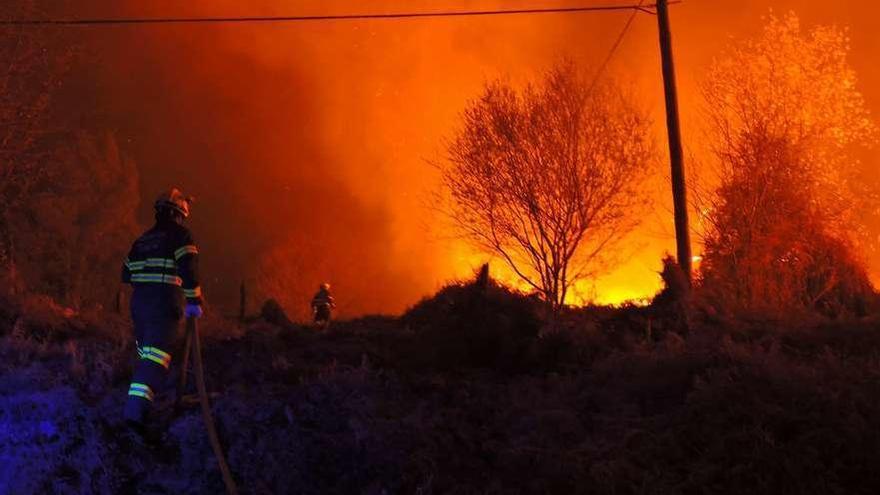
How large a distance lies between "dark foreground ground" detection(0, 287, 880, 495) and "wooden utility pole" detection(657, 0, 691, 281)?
4.74m

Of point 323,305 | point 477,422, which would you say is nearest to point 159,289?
point 477,422

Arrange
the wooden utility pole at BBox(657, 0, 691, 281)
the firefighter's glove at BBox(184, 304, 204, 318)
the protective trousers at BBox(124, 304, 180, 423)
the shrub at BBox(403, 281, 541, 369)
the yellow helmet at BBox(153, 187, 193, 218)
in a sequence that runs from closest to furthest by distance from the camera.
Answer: the protective trousers at BBox(124, 304, 180, 423) < the firefighter's glove at BBox(184, 304, 204, 318) < the yellow helmet at BBox(153, 187, 193, 218) < the shrub at BBox(403, 281, 541, 369) < the wooden utility pole at BBox(657, 0, 691, 281)

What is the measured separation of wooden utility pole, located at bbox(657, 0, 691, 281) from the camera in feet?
44.6

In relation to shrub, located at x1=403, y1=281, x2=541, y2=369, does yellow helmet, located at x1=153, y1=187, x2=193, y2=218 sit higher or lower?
higher

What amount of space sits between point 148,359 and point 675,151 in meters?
10.2

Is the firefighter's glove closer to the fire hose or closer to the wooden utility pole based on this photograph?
the fire hose

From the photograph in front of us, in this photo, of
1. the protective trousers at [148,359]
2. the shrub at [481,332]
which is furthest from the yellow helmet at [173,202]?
the shrub at [481,332]

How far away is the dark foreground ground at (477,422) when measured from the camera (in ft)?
17.1

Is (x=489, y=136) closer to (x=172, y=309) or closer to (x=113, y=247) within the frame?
(x=172, y=309)

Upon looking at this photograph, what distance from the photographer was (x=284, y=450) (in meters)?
5.93

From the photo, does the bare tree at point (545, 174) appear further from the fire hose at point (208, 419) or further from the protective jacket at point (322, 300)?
the fire hose at point (208, 419)

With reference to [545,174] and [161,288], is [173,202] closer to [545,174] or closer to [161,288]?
[161,288]

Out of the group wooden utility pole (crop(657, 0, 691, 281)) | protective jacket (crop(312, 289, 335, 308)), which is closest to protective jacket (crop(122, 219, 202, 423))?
wooden utility pole (crop(657, 0, 691, 281))

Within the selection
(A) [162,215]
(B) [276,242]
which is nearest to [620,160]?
(A) [162,215]
